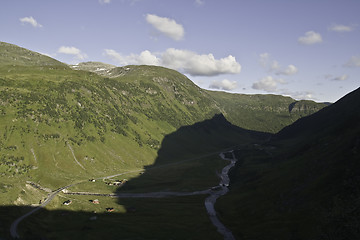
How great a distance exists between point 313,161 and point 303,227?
58.2 metres

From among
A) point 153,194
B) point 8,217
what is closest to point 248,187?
point 153,194

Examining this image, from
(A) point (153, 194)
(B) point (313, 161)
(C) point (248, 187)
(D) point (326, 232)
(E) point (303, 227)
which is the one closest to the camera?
(D) point (326, 232)

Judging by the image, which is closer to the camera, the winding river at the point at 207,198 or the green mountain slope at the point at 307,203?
the green mountain slope at the point at 307,203

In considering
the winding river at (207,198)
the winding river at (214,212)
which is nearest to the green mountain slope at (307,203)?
the winding river at (214,212)

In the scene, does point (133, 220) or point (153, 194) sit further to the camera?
point (153, 194)

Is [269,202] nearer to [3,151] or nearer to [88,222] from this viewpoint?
[88,222]

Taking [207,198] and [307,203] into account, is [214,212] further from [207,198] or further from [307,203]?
[307,203]

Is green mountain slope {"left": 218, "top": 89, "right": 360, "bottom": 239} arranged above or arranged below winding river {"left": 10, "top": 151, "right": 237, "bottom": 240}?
above

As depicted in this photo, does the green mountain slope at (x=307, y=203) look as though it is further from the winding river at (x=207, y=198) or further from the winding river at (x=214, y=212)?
the winding river at (x=207, y=198)

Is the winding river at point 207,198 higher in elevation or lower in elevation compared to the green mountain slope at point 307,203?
lower

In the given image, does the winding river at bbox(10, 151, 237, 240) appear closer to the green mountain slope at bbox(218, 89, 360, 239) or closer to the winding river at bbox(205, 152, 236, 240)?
the winding river at bbox(205, 152, 236, 240)

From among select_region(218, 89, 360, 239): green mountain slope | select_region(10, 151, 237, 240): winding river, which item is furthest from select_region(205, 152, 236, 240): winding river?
select_region(218, 89, 360, 239): green mountain slope

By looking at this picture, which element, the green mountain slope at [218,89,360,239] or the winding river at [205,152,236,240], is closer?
the green mountain slope at [218,89,360,239]

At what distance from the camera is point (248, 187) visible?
155125 millimetres
